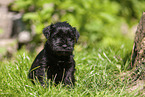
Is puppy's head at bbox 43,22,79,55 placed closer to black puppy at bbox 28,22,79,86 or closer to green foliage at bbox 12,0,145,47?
black puppy at bbox 28,22,79,86

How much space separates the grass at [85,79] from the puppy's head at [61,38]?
608mm

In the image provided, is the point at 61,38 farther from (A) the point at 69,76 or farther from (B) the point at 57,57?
(A) the point at 69,76

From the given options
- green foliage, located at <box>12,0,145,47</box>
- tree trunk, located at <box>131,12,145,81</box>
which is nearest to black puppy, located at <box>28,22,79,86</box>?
tree trunk, located at <box>131,12,145,81</box>

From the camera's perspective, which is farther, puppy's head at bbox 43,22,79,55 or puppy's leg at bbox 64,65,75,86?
puppy's leg at bbox 64,65,75,86

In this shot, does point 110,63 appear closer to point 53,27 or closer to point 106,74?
point 106,74

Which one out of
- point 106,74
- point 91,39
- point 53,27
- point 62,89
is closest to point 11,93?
point 62,89

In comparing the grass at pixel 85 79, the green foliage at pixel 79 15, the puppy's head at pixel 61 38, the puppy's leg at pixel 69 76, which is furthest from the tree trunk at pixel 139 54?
the green foliage at pixel 79 15

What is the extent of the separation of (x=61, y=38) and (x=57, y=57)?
1.29ft

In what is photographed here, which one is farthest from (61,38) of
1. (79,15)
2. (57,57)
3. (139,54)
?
(79,15)

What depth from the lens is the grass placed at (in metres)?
3.23

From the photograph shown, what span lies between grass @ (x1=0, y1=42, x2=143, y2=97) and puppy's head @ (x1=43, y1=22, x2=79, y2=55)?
61cm

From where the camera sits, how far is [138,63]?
3725 mm

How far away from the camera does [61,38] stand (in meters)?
3.26

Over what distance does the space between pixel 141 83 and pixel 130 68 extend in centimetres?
55
